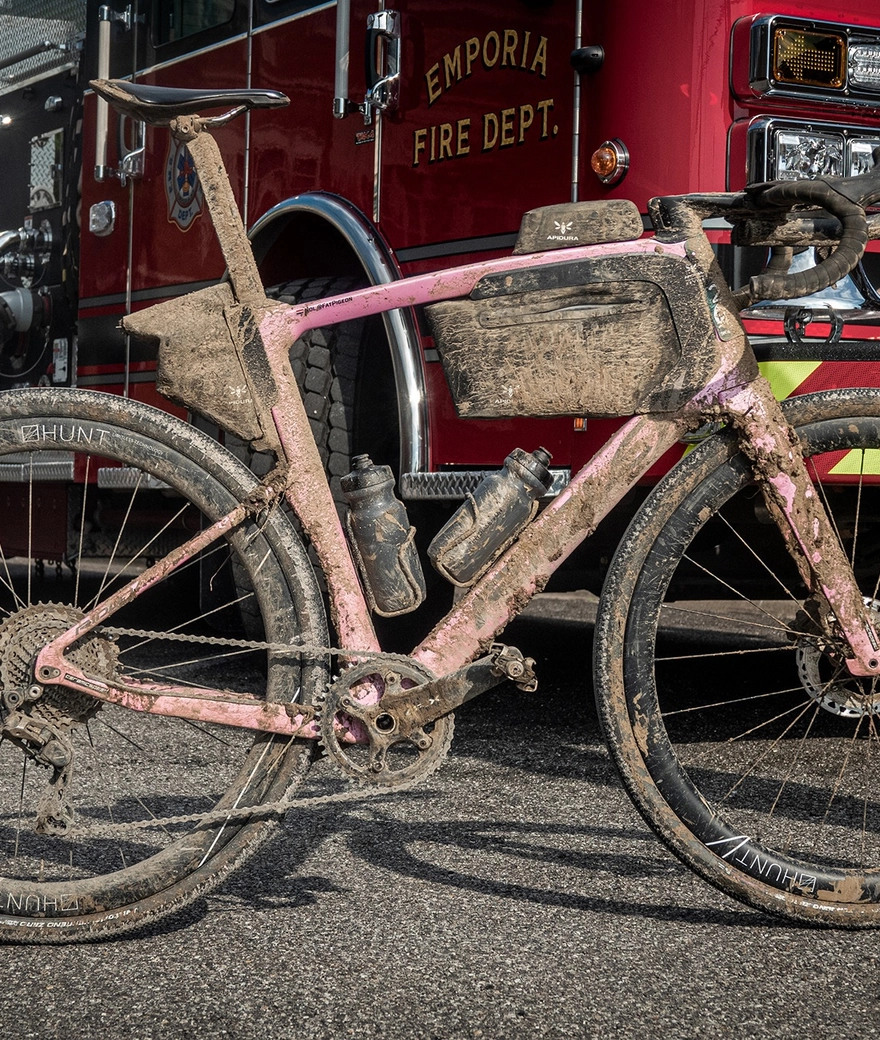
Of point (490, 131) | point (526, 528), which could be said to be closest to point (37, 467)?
point (526, 528)

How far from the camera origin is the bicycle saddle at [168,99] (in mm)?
2514

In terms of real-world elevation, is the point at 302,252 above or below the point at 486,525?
above

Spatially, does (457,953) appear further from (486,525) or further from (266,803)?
(486,525)

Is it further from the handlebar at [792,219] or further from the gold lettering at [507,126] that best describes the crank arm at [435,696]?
the gold lettering at [507,126]

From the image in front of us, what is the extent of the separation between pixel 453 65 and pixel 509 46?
226 millimetres

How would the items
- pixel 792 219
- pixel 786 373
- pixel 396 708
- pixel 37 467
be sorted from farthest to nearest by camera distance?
pixel 37 467 → pixel 786 373 → pixel 792 219 → pixel 396 708

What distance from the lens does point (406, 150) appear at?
4.19 meters

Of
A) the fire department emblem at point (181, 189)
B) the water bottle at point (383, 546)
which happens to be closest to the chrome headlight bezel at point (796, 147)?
the water bottle at point (383, 546)

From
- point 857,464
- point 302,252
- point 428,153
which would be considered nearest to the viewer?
point 857,464

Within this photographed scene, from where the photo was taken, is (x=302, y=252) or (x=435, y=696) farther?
(x=302, y=252)

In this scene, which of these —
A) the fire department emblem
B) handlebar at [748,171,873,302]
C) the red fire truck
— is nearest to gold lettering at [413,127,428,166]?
the red fire truck

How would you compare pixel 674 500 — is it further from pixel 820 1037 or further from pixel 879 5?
pixel 879 5

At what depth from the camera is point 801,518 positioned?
2539 mm

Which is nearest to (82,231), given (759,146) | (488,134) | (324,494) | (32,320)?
(32,320)
